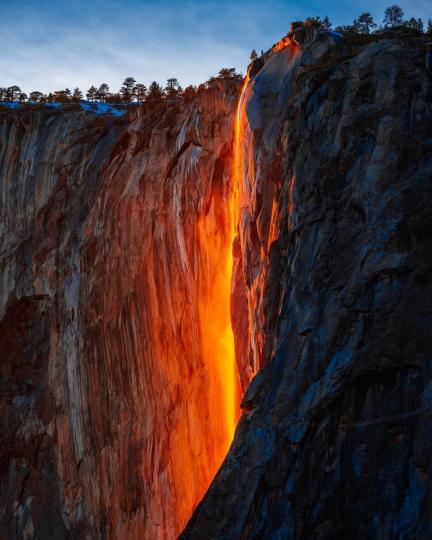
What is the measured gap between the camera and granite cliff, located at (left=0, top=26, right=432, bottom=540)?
13828 mm

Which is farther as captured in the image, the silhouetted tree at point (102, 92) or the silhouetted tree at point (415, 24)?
the silhouetted tree at point (102, 92)

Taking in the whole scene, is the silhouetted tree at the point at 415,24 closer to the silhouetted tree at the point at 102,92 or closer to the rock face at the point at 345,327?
the rock face at the point at 345,327

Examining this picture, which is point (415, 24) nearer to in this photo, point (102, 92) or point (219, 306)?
point (219, 306)

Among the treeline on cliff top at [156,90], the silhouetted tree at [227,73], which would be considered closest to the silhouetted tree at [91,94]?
the treeline on cliff top at [156,90]

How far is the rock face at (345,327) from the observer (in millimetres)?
13477

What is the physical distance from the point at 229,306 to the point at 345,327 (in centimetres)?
772

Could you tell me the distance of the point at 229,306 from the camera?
21.8 meters

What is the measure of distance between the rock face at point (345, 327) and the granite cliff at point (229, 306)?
0.12ft

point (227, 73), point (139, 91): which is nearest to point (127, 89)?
point (139, 91)

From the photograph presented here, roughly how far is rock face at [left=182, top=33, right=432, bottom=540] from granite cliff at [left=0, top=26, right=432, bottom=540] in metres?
0.04

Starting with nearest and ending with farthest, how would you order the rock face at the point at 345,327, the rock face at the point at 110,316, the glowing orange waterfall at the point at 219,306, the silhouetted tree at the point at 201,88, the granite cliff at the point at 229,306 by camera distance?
the rock face at the point at 345,327 → the granite cliff at the point at 229,306 → the glowing orange waterfall at the point at 219,306 → the rock face at the point at 110,316 → the silhouetted tree at the point at 201,88

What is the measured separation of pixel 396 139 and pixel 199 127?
985 cm

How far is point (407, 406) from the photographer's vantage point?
13.5 meters

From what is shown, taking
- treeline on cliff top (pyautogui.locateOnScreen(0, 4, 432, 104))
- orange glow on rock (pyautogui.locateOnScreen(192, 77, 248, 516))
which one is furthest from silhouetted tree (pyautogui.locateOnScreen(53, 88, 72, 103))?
orange glow on rock (pyautogui.locateOnScreen(192, 77, 248, 516))
